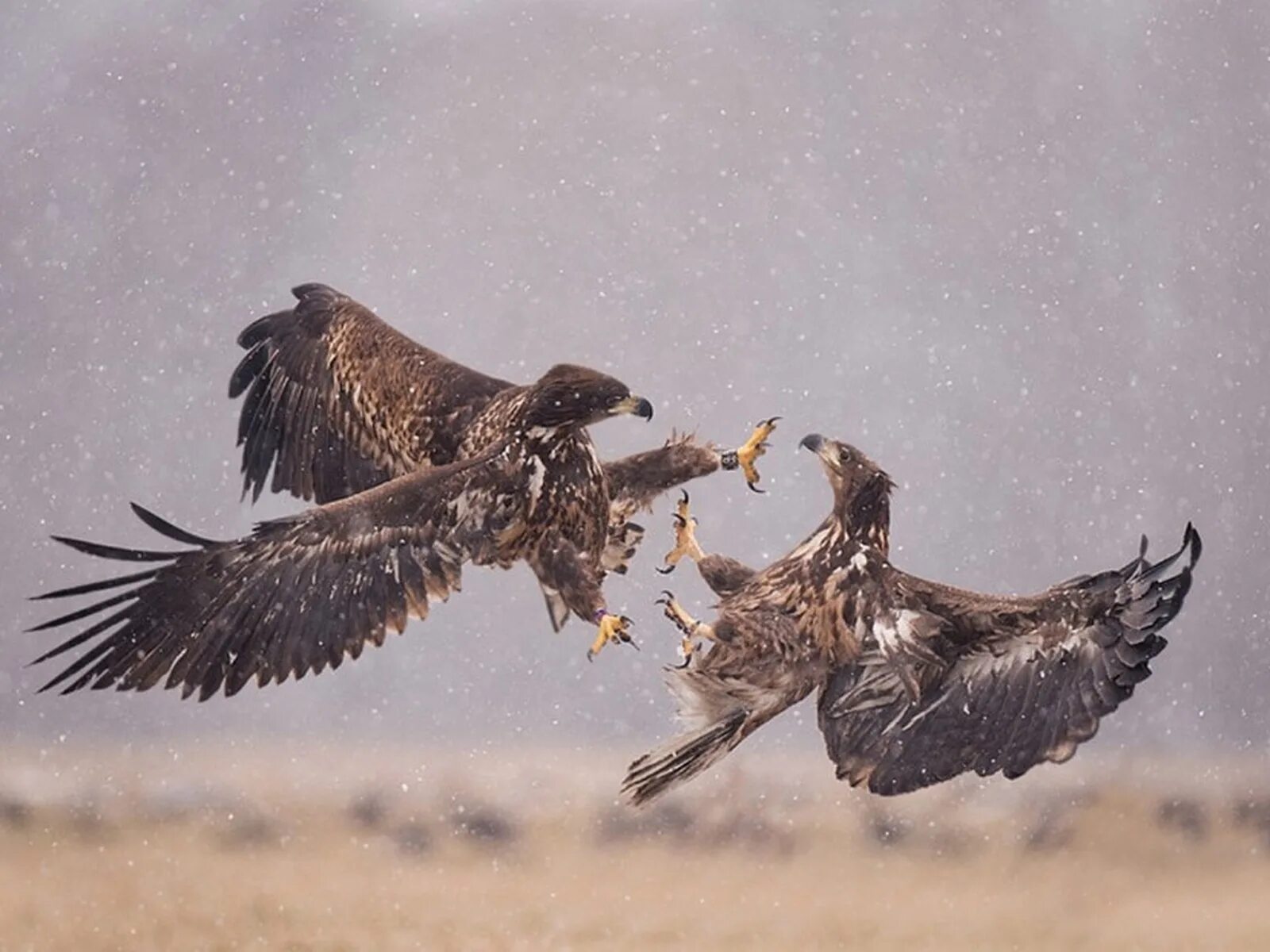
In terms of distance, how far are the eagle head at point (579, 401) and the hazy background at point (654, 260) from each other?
1506mm

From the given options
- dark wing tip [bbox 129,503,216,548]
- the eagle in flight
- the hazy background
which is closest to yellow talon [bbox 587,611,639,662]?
the eagle in flight

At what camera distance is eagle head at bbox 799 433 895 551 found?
351 cm

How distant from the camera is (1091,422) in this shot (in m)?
5.18

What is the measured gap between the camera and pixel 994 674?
11.9 ft

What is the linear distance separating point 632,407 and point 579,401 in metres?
0.10

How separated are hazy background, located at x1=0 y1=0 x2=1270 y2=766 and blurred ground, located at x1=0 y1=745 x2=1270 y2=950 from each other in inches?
5.6

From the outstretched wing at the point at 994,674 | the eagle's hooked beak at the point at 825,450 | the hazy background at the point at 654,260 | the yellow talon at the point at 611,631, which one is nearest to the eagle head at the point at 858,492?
the eagle's hooked beak at the point at 825,450

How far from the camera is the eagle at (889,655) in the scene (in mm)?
3484

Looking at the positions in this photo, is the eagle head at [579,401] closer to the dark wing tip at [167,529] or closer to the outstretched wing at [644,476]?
the outstretched wing at [644,476]

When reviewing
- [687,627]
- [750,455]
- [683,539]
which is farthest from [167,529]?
[750,455]

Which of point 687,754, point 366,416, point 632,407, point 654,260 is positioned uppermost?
point 654,260

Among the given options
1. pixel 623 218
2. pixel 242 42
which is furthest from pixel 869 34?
pixel 242 42

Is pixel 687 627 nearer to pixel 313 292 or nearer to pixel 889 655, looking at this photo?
pixel 889 655

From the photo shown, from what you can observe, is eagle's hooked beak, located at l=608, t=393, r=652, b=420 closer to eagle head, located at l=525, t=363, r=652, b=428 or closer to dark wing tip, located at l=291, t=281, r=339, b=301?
eagle head, located at l=525, t=363, r=652, b=428
